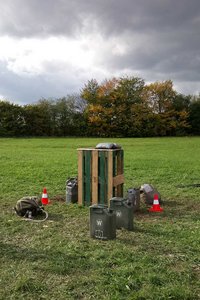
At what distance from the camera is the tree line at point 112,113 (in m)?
55.1

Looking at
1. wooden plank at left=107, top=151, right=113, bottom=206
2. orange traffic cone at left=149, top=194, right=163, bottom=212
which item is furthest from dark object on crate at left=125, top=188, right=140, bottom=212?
wooden plank at left=107, top=151, right=113, bottom=206

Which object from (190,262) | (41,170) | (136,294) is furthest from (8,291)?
(41,170)

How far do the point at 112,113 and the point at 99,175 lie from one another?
55.0 m

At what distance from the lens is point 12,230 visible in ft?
20.2

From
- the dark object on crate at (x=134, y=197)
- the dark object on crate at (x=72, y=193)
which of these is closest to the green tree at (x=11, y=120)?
the dark object on crate at (x=72, y=193)

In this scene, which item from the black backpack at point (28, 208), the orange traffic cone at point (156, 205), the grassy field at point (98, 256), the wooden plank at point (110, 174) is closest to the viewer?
the grassy field at point (98, 256)

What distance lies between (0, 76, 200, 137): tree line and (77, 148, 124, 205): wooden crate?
1817 inches

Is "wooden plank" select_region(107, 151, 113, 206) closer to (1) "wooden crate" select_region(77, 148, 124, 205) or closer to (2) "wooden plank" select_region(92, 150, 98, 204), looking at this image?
(1) "wooden crate" select_region(77, 148, 124, 205)

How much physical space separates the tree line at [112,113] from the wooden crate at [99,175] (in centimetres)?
4615

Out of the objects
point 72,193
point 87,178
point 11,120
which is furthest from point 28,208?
point 11,120

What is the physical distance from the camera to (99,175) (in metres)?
8.00

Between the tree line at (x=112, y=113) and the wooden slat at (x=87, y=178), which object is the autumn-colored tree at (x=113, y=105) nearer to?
the tree line at (x=112, y=113)

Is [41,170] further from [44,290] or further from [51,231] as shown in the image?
[44,290]

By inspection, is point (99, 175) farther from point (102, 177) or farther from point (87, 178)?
point (87, 178)
